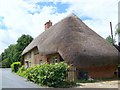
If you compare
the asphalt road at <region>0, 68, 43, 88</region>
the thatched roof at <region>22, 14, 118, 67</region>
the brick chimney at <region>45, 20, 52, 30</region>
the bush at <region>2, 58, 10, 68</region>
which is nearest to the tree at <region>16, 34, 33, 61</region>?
the bush at <region>2, 58, 10, 68</region>

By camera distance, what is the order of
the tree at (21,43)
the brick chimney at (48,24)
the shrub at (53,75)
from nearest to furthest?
1. the shrub at (53,75)
2. the brick chimney at (48,24)
3. the tree at (21,43)

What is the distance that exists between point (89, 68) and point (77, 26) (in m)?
6.09

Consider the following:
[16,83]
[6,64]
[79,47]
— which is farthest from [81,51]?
[6,64]

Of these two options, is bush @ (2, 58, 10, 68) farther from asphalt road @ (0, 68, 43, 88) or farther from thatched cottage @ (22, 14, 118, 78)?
asphalt road @ (0, 68, 43, 88)

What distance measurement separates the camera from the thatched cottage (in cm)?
2738

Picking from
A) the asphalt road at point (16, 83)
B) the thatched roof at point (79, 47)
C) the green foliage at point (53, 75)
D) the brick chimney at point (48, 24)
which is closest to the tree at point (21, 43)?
the brick chimney at point (48, 24)

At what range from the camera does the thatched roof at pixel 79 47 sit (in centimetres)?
2738

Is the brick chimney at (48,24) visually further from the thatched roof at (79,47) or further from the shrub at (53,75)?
the shrub at (53,75)

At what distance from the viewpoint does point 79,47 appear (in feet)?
92.1

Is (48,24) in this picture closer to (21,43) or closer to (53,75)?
(21,43)

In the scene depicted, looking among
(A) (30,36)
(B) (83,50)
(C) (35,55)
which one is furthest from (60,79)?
(A) (30,36)

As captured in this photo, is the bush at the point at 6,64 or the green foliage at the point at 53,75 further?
the bush at the point at 6,64

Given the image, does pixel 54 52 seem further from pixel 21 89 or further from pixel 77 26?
pixel 21 89

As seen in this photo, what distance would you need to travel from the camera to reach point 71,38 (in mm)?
29578
